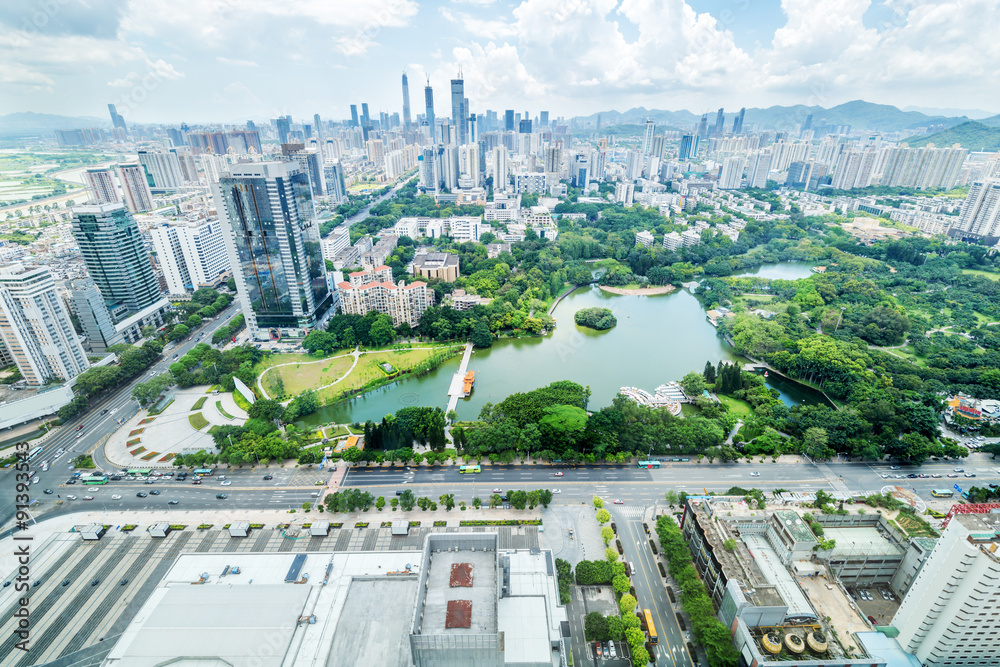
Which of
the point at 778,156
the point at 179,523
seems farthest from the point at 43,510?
the point at 778,156

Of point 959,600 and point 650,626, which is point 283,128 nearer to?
point 650,626

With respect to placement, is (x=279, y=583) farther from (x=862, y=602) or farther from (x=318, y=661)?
(x=862, y=602)

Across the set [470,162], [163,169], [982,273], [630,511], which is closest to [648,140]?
[470,162]

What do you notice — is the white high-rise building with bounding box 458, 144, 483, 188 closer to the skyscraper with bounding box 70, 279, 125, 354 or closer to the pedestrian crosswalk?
the skyscraper with bounding box 70, 279, 125, 354

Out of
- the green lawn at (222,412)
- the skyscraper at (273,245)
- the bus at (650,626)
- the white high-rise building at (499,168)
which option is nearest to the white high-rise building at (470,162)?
the white high-rise building at (499,168)

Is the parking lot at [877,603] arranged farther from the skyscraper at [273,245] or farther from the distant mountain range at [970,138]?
the distant mountain range at [970,138]

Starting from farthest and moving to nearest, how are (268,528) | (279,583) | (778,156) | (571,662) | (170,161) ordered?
(778,156), (170,161), (268,528), (571,662), (279,583)
